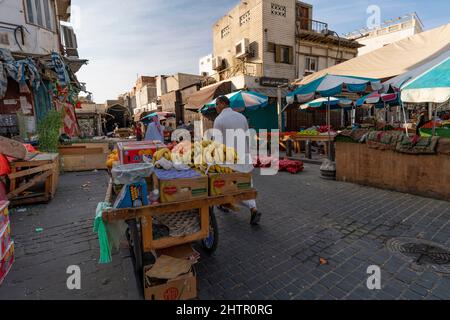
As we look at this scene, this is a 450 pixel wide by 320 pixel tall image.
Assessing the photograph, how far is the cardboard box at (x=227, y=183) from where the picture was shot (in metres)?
2.68

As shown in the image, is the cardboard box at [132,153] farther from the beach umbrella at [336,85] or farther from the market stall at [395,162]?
the market stall at [395,162]

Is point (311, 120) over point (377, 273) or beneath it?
over

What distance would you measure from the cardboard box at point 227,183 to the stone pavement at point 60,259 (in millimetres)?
1392

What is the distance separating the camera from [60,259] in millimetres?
3373

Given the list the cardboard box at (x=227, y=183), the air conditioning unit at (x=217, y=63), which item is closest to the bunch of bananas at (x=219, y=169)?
the cardboard box at (x=227, y=183)

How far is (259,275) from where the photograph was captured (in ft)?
9.52

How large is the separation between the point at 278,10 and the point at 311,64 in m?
5.09

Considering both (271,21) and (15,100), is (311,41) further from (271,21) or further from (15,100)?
(15,100)

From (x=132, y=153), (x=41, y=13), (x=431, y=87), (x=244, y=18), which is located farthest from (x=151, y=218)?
(x=244, y=18)

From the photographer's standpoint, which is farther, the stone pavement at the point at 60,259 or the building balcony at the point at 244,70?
the building balcony at the point at 244,70
